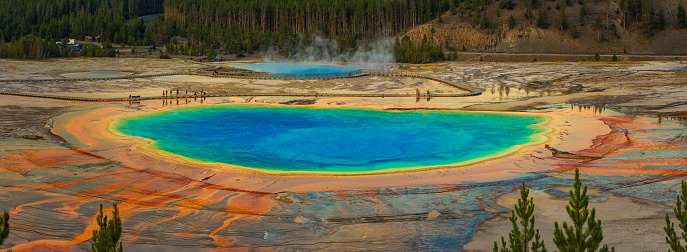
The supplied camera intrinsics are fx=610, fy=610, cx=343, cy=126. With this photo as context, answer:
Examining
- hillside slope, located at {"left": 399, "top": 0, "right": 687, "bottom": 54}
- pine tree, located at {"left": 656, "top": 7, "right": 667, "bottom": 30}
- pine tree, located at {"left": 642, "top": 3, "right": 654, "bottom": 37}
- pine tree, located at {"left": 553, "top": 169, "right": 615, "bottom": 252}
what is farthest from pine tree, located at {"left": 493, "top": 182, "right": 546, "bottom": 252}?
pine tree, located at {"left": 656, "top": 7, "right": 667, "bottom": 30}

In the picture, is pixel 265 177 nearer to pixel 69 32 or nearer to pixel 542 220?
pixel 542 220

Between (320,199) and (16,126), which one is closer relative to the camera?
(320,199)

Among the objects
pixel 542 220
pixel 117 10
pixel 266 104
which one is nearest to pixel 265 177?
pixel 542 220

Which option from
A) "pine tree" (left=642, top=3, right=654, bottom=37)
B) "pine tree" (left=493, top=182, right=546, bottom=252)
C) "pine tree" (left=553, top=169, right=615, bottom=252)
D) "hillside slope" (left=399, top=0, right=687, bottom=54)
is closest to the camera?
"pine tree" (left=553, top=169, right=615, bottom=252)

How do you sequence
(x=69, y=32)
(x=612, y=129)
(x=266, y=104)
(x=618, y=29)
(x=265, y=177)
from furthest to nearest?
1. (x=69, y=32)
2. (x=618, y=29)
3. (x=266, y=104)
4. (x=612, y=129)
5. (x=265, y=177)

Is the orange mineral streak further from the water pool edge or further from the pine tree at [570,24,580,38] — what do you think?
the pine tree at [570,24,580,38]
